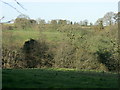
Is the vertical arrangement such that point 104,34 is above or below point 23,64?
above

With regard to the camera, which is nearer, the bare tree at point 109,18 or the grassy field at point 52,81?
the grassy field at point 52,81

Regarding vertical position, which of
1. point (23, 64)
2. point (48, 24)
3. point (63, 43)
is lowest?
point (23, 64)

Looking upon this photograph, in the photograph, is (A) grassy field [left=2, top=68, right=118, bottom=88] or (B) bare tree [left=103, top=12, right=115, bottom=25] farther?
(B) bare tree [left=103, top=12, right=115, bottom=25]

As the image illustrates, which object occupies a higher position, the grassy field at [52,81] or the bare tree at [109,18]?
the bare tree at [109,18]

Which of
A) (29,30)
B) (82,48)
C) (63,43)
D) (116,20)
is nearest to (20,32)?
(29,30)

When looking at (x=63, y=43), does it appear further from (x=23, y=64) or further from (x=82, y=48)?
(x=23, y=64)

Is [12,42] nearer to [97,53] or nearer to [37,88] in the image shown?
[97,53]

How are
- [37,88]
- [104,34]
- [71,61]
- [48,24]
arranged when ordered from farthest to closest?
[48,24] < [104,34] < [71,61] < [37,88]

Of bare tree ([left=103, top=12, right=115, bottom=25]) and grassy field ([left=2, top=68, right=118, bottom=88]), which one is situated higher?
bare tree ([left=103, top=12, right=115, bottom=25])

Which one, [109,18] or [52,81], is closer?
[52,81]

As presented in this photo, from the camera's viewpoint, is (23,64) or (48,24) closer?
→ (23,64)

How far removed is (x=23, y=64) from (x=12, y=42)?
2.78 meters

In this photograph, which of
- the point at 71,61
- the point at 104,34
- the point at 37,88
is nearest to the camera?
the point at 37,88

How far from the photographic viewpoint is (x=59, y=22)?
1240 inches
